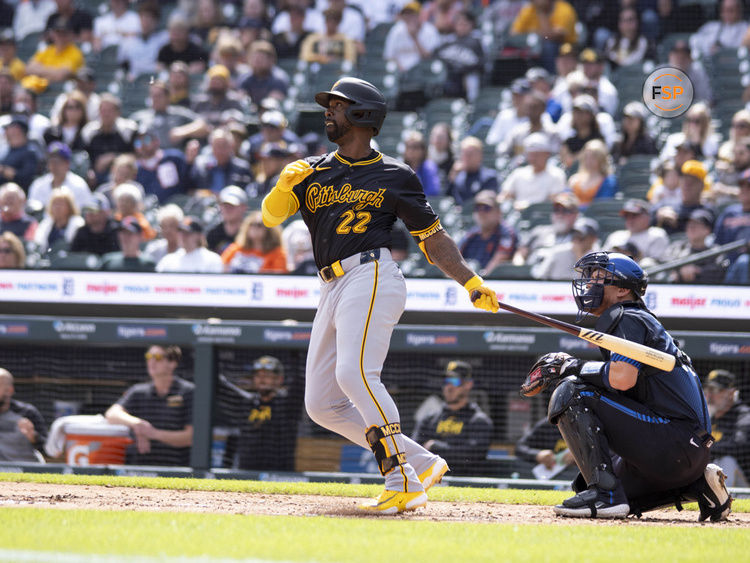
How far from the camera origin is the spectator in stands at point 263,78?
12812 millimetres

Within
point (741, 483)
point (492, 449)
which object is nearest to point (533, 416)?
point (492, 449)

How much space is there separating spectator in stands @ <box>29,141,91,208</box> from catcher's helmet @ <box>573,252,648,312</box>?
23.6ft

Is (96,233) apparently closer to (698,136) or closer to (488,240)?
(488,240)

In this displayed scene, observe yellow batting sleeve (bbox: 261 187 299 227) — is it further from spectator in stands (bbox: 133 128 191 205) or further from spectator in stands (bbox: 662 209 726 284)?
spectator in stands (bbox: 133 128 191 205)

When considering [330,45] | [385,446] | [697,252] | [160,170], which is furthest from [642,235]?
[330,45]

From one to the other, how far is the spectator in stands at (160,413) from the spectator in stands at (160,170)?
11.1 ft

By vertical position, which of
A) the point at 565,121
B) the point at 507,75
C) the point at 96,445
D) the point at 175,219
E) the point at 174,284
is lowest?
the point at 96,445

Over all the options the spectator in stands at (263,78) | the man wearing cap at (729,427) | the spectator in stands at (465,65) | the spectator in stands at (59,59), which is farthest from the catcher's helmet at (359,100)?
the spectator in stands at (59,59)

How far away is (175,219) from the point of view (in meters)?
9.79

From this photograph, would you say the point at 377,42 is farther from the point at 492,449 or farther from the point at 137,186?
the point at 492,449

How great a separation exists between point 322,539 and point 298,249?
5.57 metres

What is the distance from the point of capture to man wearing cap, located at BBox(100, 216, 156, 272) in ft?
30.7

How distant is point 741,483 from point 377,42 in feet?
25.8

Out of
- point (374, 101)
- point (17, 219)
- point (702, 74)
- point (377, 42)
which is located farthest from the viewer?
point (377, 42)
